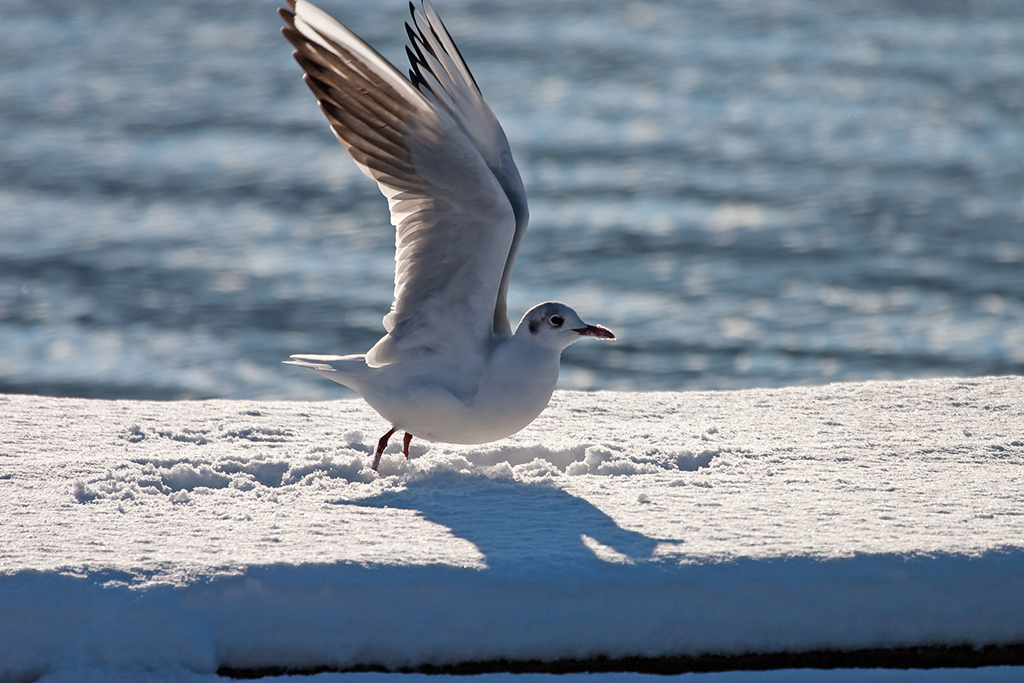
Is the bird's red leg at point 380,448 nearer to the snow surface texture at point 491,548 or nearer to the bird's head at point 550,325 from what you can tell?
the snow surface texture at point 491,548

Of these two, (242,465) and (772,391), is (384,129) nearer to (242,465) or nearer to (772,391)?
(242,465)

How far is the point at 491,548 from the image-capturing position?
251cm

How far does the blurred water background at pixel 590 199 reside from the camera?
21.5 feet

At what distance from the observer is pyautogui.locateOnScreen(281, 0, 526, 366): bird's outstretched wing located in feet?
10.0

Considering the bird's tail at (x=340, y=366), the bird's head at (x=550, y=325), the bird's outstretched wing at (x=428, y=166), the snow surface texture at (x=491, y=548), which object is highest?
the bird's outstretched wing at (x=428, y=166)

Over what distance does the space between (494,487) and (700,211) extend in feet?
17.5

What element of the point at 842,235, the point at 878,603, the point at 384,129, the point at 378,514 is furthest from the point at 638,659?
the point at 842,235

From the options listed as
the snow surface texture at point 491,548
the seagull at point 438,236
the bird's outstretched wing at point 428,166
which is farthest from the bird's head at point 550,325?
the snow surface texture at point 491,548

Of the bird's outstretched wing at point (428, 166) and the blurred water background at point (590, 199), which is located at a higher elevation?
the blurred water background at point (590, 199)

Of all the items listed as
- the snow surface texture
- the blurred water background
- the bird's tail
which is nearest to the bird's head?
the snow surface texture

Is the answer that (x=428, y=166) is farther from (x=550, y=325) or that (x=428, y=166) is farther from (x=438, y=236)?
(x=550, y=325)

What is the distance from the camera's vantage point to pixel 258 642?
2.28 meters

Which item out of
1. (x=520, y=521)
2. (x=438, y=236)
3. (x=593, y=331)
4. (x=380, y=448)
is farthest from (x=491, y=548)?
(x=438, y=236)

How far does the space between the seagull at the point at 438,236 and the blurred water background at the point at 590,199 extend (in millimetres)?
3167
